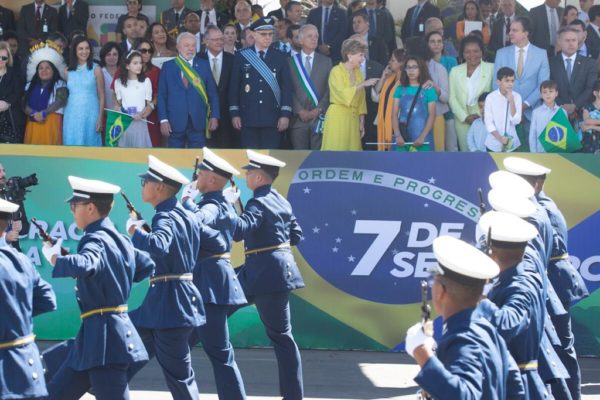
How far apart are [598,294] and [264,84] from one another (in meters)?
3.79

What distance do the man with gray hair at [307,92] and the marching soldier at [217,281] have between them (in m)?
3.40

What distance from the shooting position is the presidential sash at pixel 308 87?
11.9 m

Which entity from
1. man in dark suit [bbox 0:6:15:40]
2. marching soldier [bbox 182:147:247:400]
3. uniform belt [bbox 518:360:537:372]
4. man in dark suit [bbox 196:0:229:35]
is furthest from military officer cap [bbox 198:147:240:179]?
man in dark suit [bbox 0:6:15:40]

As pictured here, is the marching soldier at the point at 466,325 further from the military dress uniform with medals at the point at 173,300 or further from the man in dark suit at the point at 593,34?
the man in dark suit at the point at 593,34

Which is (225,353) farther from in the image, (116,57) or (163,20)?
(163,20)

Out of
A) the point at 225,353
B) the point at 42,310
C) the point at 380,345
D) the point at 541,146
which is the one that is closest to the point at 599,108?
the point at 541,146

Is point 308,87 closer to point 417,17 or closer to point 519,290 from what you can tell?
point 417,17

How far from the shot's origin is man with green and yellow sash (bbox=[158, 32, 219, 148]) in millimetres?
11750

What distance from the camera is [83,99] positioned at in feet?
38.9

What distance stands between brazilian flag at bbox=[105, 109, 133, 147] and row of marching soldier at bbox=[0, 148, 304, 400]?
9.56ft

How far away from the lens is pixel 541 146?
11352 mm

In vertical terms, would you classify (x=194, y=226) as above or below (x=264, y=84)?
below

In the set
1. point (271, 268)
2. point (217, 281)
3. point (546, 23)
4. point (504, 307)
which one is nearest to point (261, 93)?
point (271, 268)

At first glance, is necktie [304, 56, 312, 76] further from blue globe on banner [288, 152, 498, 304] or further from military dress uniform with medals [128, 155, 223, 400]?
military dress uniform with medals [128, 155, 223, 400]
